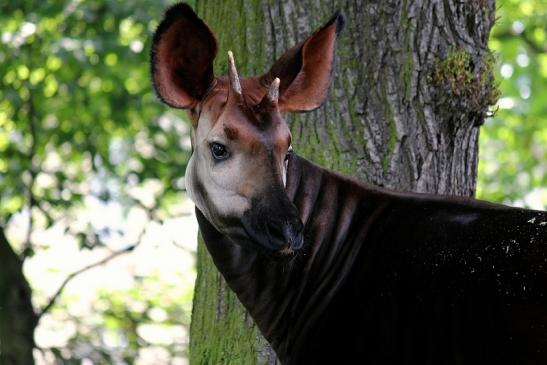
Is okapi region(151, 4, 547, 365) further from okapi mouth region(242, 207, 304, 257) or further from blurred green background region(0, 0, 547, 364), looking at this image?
blurred green background region(0, 0, 547, 364)

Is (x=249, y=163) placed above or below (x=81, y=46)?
below

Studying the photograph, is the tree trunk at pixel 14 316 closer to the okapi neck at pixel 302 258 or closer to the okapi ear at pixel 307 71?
the okapi neck at pixel 302 258

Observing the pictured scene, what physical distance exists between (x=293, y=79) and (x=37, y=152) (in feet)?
16.6

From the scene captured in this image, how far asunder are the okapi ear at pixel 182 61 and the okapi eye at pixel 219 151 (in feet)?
0.96

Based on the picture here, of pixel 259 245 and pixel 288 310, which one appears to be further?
pixel 288 310

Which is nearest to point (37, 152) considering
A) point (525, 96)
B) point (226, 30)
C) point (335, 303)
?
point (226, 30)


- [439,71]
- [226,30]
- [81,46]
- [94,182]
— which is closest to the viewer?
[439,71]

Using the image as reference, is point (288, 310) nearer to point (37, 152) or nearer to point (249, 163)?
point (249, 163)

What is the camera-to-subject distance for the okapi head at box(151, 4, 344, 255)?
356 centimetres

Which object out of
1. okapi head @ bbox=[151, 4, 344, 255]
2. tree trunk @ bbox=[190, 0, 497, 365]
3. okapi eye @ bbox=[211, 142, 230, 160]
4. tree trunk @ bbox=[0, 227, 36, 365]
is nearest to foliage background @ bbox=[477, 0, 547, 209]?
tree trunk @ bbox=[0, 227, 36, 365]

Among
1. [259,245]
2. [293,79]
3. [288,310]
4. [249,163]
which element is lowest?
[288,310]

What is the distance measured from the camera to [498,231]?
3.54m

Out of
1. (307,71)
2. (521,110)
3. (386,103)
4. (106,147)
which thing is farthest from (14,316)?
(521,110)

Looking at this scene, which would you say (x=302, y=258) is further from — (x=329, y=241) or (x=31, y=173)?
(x=31, y=173)
